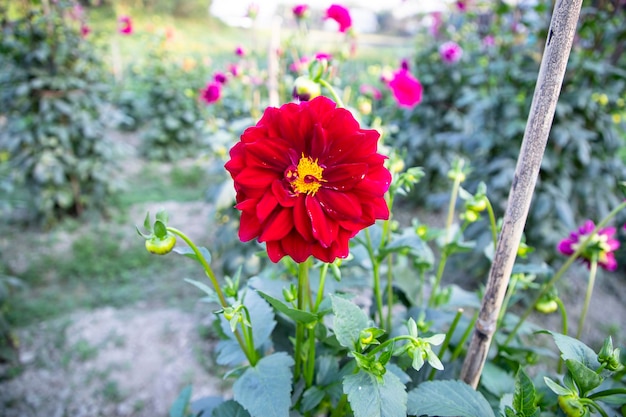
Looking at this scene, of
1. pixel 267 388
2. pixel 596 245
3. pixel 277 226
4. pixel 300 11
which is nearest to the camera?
pixel 277 226

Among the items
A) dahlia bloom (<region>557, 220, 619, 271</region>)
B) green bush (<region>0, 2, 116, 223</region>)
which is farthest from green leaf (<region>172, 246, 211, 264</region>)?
green bush (<region>0, 2, 116, 223</region>)

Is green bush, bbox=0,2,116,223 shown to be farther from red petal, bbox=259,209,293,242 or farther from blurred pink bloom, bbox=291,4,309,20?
red petal, bbox=259,209,293,242

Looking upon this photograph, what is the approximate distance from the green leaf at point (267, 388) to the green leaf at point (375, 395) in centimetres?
11

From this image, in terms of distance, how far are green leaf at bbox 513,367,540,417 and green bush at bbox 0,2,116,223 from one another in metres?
2.84

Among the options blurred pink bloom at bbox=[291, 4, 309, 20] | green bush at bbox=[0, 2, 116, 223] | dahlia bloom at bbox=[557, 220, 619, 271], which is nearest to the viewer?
Result: dahlia bloom at bbox=[557, 220, 619, 271]

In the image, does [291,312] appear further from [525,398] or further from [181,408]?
[181,408]

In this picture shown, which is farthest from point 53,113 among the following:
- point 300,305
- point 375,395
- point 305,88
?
point 375,395

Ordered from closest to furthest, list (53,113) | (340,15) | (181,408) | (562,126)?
(181,408), (340,15), (562,126), (53,113)

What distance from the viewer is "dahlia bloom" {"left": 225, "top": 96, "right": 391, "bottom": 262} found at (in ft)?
1.71

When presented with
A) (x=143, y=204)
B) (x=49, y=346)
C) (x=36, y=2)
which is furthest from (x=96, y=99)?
(x=49, y=346)

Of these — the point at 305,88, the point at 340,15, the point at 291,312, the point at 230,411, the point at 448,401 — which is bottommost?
the point at 230,411

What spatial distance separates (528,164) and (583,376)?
29 cm

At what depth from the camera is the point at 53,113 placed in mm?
2619

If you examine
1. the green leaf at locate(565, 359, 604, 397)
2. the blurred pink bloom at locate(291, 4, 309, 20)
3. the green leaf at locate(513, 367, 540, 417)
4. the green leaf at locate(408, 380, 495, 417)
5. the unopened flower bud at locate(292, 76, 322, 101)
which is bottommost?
the green leaf at locate(408, 380, 495, 417)
